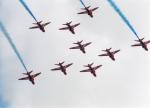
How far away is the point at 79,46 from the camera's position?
18138 centimetres

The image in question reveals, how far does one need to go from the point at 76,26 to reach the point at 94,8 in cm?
619

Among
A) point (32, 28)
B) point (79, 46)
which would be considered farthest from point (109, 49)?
point (32, 28)

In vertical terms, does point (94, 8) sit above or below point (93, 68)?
above

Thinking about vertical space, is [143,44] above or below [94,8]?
A: below

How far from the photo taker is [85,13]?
578 feet

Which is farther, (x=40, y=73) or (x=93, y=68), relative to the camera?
(x=93, y=68)

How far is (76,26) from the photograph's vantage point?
180 meters

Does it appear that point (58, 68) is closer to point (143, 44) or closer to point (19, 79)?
point (19, 79)

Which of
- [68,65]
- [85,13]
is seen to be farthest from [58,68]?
[85,13]

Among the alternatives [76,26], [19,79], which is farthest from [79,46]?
[19,79]

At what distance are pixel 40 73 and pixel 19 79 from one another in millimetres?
6284

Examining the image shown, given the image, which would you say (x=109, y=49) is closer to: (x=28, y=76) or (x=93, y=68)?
(x=93, y=68)

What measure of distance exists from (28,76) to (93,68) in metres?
16.7

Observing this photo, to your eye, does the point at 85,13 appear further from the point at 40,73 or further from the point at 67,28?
the point at 40,73
